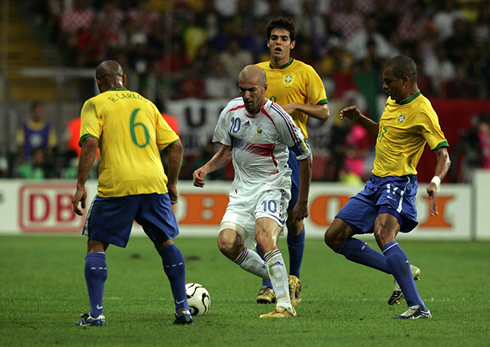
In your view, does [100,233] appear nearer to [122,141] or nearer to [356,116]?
[122,141]

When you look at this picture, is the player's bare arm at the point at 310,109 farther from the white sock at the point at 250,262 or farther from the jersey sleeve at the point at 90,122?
the jersey sleeve at the point at 90,122

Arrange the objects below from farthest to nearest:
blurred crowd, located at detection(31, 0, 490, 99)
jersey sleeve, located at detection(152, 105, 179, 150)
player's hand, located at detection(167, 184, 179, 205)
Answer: blurred crowd, located at detection(31, 0, 490, 99), player's hand, located at detection(167, 184, 179, 205), jersey sleeve, located at detection(152, 105, 179, 150)

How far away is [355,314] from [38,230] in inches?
373

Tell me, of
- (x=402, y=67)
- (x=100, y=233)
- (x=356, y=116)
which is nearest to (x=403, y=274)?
(x=356, y=116)

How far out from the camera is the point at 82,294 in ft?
24.8

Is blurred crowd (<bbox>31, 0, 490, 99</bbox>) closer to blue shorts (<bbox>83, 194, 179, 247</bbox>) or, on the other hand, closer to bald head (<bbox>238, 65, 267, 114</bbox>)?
bald head (<bbox>238, 65, 267, 114</bbox>)

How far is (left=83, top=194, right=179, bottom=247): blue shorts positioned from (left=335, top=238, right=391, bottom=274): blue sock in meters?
1.69

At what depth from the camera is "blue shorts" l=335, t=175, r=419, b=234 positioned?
6.19 m

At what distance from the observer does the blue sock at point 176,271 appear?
18.9ft

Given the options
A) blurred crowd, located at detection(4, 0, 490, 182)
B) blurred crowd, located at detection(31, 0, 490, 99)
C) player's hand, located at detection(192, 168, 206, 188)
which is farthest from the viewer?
blurred crowd, located at detection(31, 0, 490, 99)

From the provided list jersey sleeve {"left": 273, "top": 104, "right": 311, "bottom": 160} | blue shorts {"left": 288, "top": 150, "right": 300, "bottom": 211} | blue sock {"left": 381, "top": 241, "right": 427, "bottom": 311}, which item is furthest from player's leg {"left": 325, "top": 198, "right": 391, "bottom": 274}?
blue shorts {"left": 288, "top": 150, "right": 300, "bottom": 211}

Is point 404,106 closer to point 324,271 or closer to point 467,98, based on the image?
point 324,271

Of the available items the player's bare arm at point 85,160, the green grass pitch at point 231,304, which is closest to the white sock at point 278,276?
the green grass pitch at point 231,304

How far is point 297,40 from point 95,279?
12779mm
